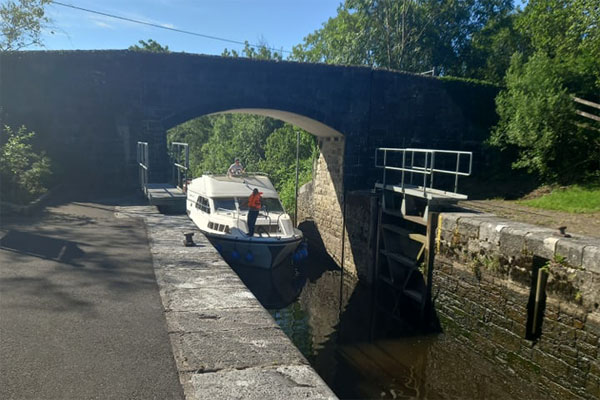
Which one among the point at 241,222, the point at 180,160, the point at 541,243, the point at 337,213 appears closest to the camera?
the point at 541,243

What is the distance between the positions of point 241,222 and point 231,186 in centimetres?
176

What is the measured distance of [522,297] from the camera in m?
7.48

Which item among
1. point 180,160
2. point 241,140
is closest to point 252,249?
point 180,160

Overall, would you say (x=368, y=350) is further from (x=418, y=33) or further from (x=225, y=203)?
(x=418, y=33)

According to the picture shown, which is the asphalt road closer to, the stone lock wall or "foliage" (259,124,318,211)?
the stone lock wall

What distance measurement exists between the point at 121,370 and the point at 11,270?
302 cm

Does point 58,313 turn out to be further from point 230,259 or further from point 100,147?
point 100,147

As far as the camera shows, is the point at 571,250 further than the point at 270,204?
No

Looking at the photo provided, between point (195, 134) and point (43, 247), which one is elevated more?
point (195, 134)

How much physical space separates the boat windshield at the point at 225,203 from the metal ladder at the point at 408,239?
4.31 m

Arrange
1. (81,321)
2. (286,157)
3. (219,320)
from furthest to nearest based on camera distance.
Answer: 1. (286,157)
2. (219,320)
3. (81,321)

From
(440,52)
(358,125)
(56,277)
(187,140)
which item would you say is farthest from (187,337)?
(187,140)

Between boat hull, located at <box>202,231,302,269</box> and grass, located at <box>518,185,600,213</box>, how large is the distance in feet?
20.9

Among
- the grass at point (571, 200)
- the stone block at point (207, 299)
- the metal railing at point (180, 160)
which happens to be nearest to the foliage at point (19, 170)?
the metal railing at point (180, 160)
